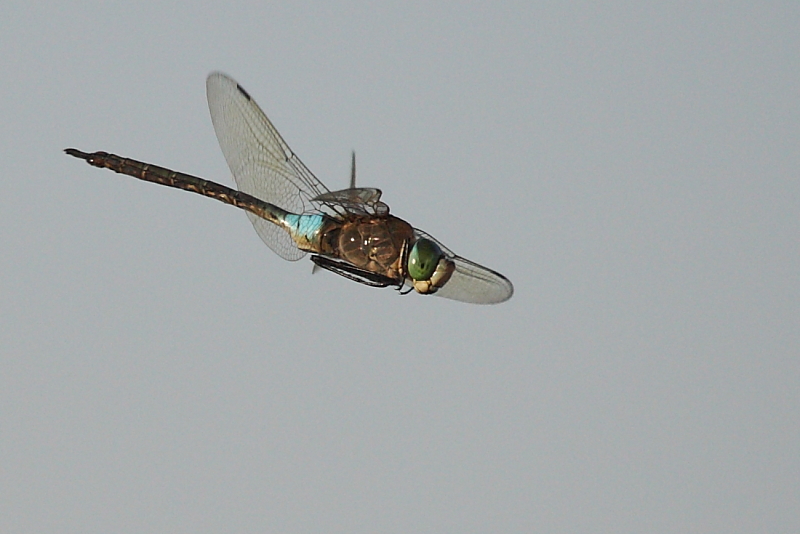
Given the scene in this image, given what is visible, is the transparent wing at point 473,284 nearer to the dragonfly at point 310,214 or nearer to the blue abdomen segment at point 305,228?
the dragonfly at point 310,214

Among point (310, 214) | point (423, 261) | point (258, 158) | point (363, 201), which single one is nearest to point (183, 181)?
point (258, 158)

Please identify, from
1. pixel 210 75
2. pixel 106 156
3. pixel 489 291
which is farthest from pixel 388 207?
pixel 106 156

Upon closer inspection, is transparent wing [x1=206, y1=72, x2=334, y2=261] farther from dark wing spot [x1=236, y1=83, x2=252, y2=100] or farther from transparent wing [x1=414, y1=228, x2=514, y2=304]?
transparent wing [x1=414, y1=228, x2=514, y2=304]

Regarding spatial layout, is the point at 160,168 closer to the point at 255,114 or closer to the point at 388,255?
the point at 255,114

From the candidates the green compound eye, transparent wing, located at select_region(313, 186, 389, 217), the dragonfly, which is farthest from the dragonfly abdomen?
the green compound eye

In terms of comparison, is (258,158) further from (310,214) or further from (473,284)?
(473,284)

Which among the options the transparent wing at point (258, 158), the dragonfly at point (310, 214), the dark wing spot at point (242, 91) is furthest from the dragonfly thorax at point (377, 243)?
the dark wing spot at point (242, 91)

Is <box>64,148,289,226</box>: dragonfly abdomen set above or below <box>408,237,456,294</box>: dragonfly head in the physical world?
above
